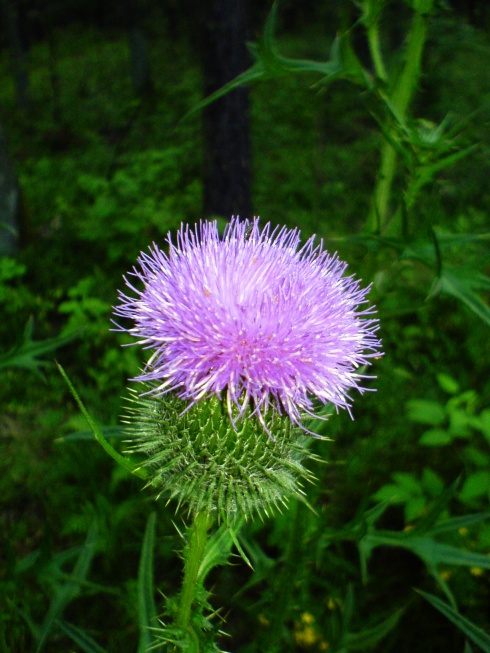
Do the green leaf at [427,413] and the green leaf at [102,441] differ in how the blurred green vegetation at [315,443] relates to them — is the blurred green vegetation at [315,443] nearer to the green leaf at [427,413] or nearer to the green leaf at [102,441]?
the green leaf at [427,413]

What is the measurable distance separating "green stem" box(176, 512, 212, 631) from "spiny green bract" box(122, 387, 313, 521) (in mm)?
37

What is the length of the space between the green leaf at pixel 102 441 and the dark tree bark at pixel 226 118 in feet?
12.7

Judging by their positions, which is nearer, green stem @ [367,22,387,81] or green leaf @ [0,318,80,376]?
green stem @ [367,22,387,81]

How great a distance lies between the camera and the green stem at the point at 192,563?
4.71 feet

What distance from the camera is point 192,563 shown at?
145cm

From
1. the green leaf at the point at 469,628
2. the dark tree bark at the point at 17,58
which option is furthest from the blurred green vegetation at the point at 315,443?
the dark tree bark at the point at 17,58

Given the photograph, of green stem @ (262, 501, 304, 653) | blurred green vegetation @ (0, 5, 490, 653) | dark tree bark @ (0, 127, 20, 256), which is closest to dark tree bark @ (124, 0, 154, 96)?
blurred green vegetation @ (0, 5, 490, 653)

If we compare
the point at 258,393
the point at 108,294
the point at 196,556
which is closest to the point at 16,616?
the point at 196,556

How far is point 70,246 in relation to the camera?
5.80m

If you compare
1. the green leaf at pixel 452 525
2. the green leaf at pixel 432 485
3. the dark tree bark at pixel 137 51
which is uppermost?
the dark tree bark at pixel 137 51

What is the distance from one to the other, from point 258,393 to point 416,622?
179cm

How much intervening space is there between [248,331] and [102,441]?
461 mm

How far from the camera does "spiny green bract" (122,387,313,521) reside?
1.45 metres

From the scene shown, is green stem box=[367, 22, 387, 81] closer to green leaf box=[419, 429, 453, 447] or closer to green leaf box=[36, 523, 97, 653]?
green leaf box=[419, 429, 453, 447]
